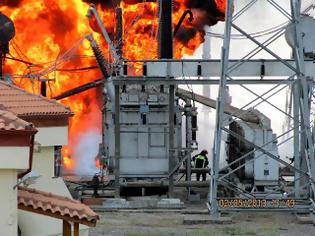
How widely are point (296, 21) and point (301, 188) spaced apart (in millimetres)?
4903

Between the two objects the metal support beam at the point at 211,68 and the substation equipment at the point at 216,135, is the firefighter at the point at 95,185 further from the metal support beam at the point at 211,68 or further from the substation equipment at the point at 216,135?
the metal support beam at the point at 211,68

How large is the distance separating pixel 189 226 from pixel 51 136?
38.6ft

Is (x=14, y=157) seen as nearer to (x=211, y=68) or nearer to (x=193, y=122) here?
(x=211, y=68)

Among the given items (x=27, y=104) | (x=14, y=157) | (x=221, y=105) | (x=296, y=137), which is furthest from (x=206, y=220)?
(x=14, y=157)

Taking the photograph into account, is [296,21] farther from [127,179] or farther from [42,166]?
[42,166]

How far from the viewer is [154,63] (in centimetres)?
2856

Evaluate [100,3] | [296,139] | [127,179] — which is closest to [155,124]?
[127,179]

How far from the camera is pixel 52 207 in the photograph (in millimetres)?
11531

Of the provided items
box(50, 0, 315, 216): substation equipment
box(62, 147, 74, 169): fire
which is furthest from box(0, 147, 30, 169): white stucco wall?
box(62, 147, 74, 169): fire

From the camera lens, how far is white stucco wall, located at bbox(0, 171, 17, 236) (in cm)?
1070

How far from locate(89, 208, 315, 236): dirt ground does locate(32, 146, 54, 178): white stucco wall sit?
28.1 ft

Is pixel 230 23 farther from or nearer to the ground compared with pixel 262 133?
farther from the ground

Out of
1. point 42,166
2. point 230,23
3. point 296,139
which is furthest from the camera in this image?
point 296,139

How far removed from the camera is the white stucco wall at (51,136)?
45.8 feet
